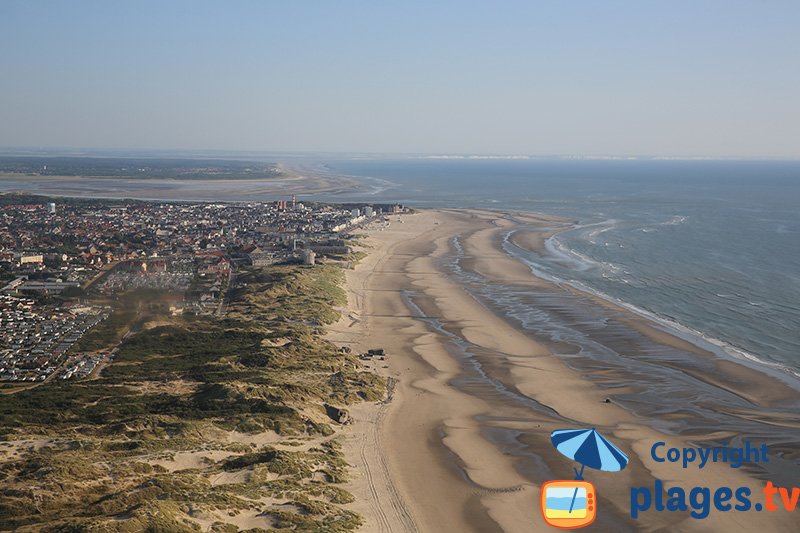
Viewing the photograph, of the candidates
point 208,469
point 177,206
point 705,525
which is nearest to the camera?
point 705,525

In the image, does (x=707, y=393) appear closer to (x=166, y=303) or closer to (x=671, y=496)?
(x=671, y=496)

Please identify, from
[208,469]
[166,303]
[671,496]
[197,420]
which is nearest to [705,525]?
[671,496]

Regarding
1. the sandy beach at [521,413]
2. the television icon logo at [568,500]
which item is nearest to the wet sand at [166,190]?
the sandy beach at [521,413]

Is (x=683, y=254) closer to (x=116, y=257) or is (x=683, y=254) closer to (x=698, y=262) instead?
(x=698, y=262)

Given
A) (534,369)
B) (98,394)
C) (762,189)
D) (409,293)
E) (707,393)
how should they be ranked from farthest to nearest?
(762,189) < (409,293) < (534,369) < (707,393) < (98,394)

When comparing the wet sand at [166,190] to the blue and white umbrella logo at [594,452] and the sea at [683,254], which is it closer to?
the sea at [683,254]

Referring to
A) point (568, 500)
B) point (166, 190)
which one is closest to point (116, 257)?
point (568, 500)

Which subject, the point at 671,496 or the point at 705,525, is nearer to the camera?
the point at 705,525
